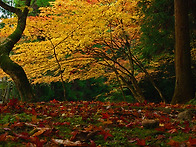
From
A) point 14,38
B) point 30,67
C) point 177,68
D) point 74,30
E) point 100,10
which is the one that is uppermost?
point 100,10

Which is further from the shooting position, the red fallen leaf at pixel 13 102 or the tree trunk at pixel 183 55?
the tree trunk at pixel 183 55

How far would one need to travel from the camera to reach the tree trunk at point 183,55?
19.7 feet

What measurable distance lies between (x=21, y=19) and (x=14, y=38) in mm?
656

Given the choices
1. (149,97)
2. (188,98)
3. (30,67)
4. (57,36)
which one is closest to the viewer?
(188,98)

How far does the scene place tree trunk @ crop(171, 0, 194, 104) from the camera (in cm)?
599

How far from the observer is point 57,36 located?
7113mm

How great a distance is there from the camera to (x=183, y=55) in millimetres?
6082

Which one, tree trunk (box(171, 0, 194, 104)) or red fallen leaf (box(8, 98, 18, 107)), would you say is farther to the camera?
tree trunk (box(171, 0, 194, 104))

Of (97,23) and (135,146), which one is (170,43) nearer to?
(97,23)

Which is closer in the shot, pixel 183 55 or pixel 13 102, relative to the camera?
→ pixel 13 102

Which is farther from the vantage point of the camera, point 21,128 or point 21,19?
point 21,19

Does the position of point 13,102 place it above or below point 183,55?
below

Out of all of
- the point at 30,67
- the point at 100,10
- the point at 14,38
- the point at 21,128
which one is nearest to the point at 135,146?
the point at 21,128

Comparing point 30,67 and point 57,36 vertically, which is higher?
point 57,36
